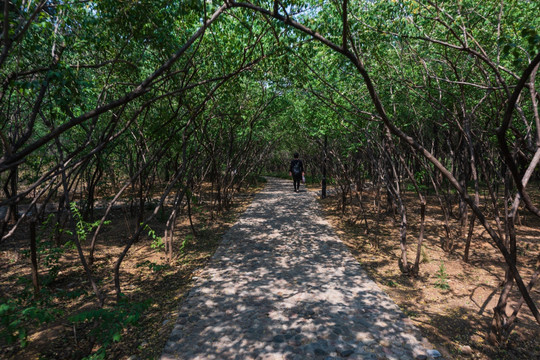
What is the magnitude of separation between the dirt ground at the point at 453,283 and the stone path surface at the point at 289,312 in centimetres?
35

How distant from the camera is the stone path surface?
10.5 feet

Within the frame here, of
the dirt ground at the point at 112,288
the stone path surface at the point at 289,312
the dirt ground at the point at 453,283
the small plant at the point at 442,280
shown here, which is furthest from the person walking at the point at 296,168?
the small plant at the point at 442,280

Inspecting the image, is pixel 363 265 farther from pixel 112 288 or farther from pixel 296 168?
pixel 296 168

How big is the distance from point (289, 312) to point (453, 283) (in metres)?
3.40

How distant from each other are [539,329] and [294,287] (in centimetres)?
337

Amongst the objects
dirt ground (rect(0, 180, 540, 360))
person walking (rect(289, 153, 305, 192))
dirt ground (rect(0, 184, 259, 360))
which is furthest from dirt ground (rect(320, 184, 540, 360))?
person walking (rect(289, 153, 305, 192))

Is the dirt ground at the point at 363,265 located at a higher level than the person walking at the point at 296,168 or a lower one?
lower

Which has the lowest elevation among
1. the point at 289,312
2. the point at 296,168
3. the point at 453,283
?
the point at 453,283

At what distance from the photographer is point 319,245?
7.53 meters

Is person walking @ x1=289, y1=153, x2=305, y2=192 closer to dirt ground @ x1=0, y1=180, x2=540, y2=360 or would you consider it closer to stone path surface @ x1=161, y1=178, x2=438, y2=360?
dirt ground @ x1=0, y1=180, x2=540, y2=360

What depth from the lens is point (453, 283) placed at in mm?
5266

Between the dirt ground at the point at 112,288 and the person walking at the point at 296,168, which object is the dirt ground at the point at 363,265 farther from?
the person walking at the point at 296,168

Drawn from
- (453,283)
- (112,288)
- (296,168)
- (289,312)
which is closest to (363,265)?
(453,283)

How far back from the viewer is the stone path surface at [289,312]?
10.5ft
